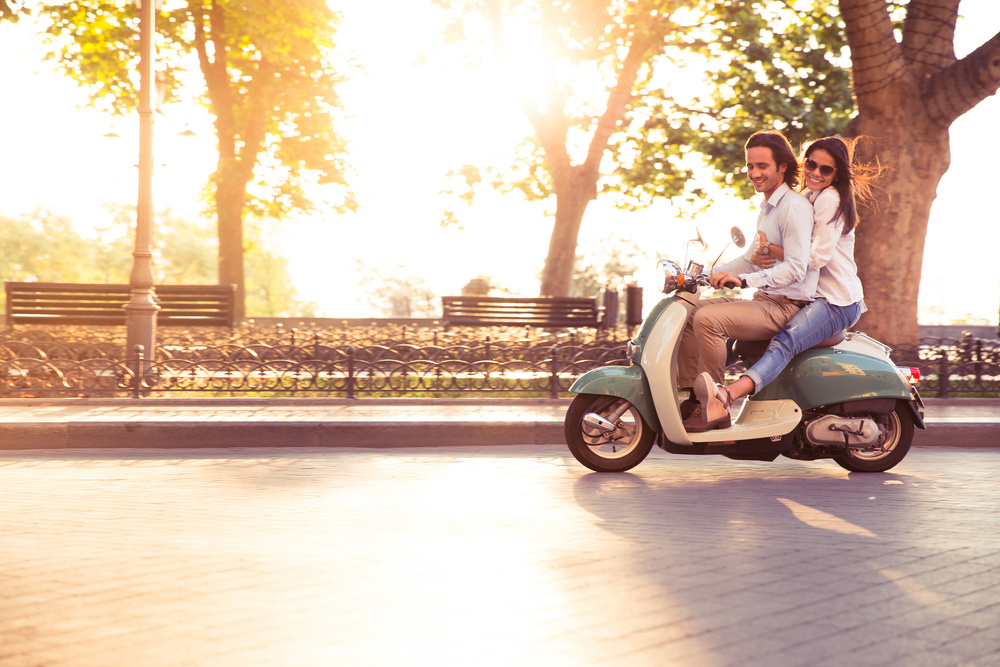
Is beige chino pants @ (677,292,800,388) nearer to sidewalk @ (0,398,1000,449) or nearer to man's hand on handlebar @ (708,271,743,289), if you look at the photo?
man's hand on handlebar @ (708,271,743,289)

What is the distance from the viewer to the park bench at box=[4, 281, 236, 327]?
600 inches

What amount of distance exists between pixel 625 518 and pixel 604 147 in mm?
16059

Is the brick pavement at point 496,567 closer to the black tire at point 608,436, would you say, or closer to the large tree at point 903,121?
the black tire at point 608,436

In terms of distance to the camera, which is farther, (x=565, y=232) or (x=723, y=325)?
(x=565, y=232)

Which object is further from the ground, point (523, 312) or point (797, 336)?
point (523, 312)

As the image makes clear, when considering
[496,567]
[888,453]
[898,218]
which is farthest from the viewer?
[898,218]

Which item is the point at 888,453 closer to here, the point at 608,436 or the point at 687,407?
the point at 687,407

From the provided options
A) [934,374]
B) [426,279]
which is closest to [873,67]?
[934,374]

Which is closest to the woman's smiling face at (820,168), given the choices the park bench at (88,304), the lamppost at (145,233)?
the lamppost at (145,233)

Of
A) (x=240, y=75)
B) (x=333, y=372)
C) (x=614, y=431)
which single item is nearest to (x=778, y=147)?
(x=614, y=431)

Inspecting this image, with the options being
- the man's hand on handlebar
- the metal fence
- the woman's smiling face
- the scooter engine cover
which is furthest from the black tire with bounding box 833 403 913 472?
the metal fence

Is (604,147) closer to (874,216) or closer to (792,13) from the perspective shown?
(792,13)

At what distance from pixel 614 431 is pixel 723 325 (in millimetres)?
901

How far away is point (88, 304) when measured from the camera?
50.5 feet
